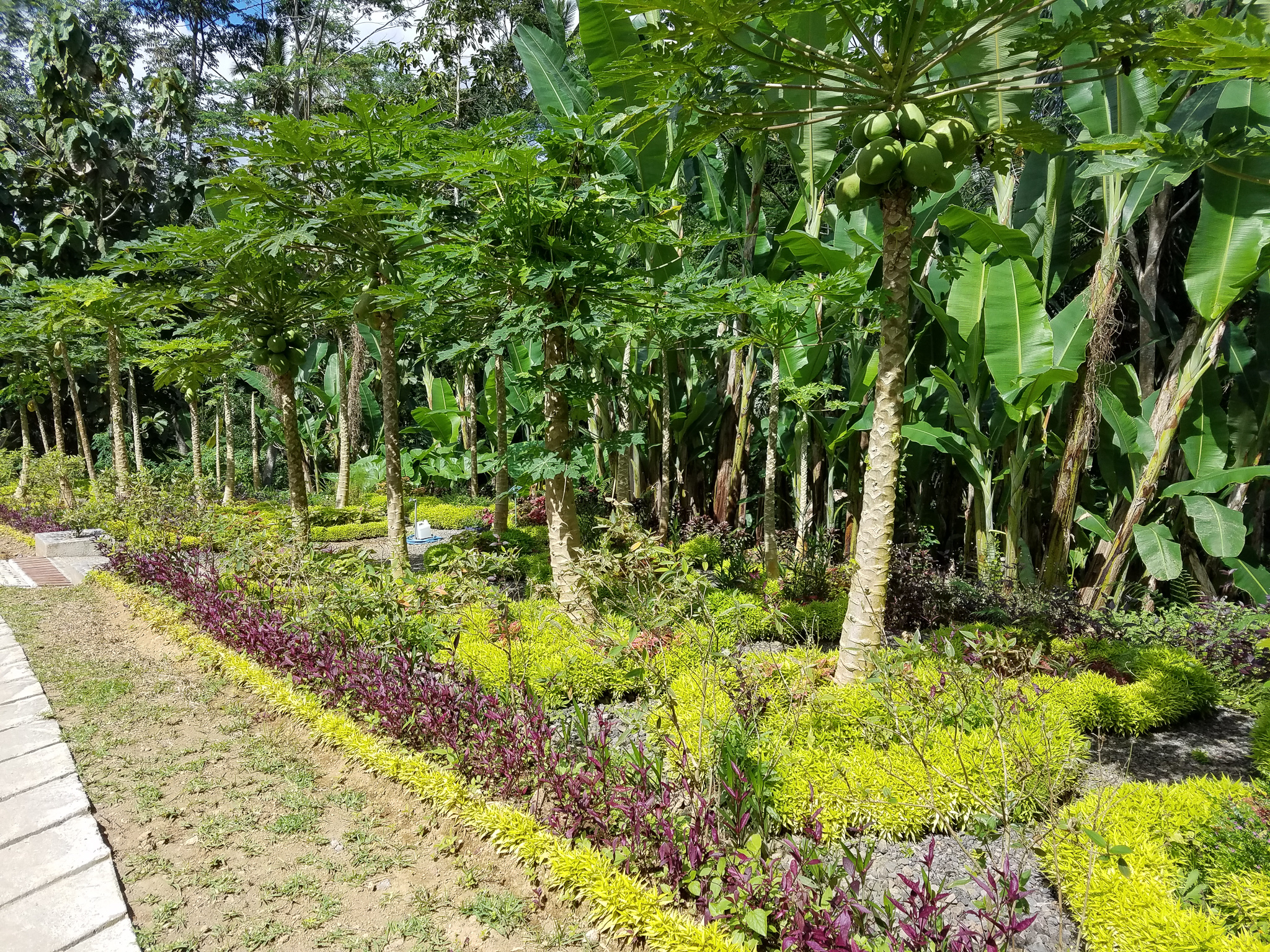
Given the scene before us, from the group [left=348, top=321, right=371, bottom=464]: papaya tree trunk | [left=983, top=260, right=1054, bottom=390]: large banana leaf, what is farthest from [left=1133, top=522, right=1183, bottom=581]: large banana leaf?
[left=348, top=321, right=371, bottom=464]: papaya tree trunk

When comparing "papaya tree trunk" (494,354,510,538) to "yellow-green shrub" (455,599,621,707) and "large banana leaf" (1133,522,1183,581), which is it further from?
"large banana leaf" (1133,522,1183,581)

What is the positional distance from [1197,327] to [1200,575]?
7.32ft

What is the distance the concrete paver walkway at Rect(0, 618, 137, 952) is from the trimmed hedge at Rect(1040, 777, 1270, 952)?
3.56m

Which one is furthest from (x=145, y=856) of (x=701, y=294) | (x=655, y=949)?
(x=701, y=294)

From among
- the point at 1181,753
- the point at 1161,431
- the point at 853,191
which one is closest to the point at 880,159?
the point at 853,191

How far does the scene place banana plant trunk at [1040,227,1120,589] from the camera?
5.60 meters

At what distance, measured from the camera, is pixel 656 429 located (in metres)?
9.22

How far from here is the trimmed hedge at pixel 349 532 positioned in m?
11.2

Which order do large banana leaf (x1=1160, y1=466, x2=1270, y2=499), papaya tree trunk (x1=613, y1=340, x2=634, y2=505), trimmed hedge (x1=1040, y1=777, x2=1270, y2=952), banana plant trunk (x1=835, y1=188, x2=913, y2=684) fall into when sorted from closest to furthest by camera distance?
trimmed hedge (x1=1040, y1=777, x2=1270, y2=952)
banana plant trunk (x1=835, y1=188, x2=913, y2=684)
large banana leaf (x1=1160, y1=466, x2=1270, y2=499)
papaya tree trunk (x1=613, y1=340, x2=634, y2=505)

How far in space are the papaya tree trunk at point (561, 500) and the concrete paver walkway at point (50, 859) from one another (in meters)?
3.02

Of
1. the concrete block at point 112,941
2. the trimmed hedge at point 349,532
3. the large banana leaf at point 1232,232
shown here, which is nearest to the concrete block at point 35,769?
the concrete block at point 112,941

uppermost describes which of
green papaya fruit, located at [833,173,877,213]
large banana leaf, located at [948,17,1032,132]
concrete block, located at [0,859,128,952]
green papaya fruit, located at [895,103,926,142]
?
large banana leaf, located at [948,17,1032,132]

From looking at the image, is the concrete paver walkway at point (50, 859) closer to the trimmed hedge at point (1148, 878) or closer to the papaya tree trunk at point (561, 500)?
the papaya tree trunk at point (561, 500)

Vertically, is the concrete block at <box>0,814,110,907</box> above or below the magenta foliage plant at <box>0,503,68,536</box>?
below
